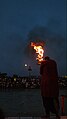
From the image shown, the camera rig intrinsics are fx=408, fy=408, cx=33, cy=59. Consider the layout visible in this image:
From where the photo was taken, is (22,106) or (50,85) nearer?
(50,85)

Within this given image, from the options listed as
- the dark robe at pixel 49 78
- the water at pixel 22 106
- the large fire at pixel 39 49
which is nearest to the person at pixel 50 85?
the dark robe at pixel 49 78

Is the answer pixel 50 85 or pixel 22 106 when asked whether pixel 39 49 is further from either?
pixel 22 106

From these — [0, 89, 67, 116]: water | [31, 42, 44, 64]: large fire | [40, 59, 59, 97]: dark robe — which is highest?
[31, 42, 44, 64]: large fire

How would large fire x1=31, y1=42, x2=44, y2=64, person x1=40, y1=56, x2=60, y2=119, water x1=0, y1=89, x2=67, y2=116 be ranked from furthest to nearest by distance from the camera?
1. water x1=0, y1=89, x2=67, y2=116
2. large fire x1=31, y1=42, x2=44, y2=64
3. person x1=40, y1=56, x2=60, y2=119

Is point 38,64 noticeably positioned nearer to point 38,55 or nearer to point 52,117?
point 38,55

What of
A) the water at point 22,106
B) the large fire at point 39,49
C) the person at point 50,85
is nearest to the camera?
the person at point 50,85

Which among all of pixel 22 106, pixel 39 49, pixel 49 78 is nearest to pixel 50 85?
pixel 49 78

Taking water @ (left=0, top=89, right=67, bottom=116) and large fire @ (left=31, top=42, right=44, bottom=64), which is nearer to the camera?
large fire @ (left=31, top=42, right=44, bottom=64)

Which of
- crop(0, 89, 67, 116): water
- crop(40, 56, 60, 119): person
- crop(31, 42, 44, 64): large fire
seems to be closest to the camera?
crop(40, 56, 60, 119): person

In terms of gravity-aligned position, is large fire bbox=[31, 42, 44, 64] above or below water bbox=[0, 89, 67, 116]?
above

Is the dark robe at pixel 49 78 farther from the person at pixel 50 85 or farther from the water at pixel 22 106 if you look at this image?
the water at pixel 22 106

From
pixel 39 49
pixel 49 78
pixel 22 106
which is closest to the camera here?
pixel 49 78

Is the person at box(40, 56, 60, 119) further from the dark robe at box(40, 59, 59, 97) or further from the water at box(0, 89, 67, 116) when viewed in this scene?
the water at box(0, 89, 67, 116)

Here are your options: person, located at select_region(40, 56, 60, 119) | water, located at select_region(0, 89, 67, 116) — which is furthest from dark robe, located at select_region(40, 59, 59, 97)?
water, located at select_region(0, 89, 67, 116)
